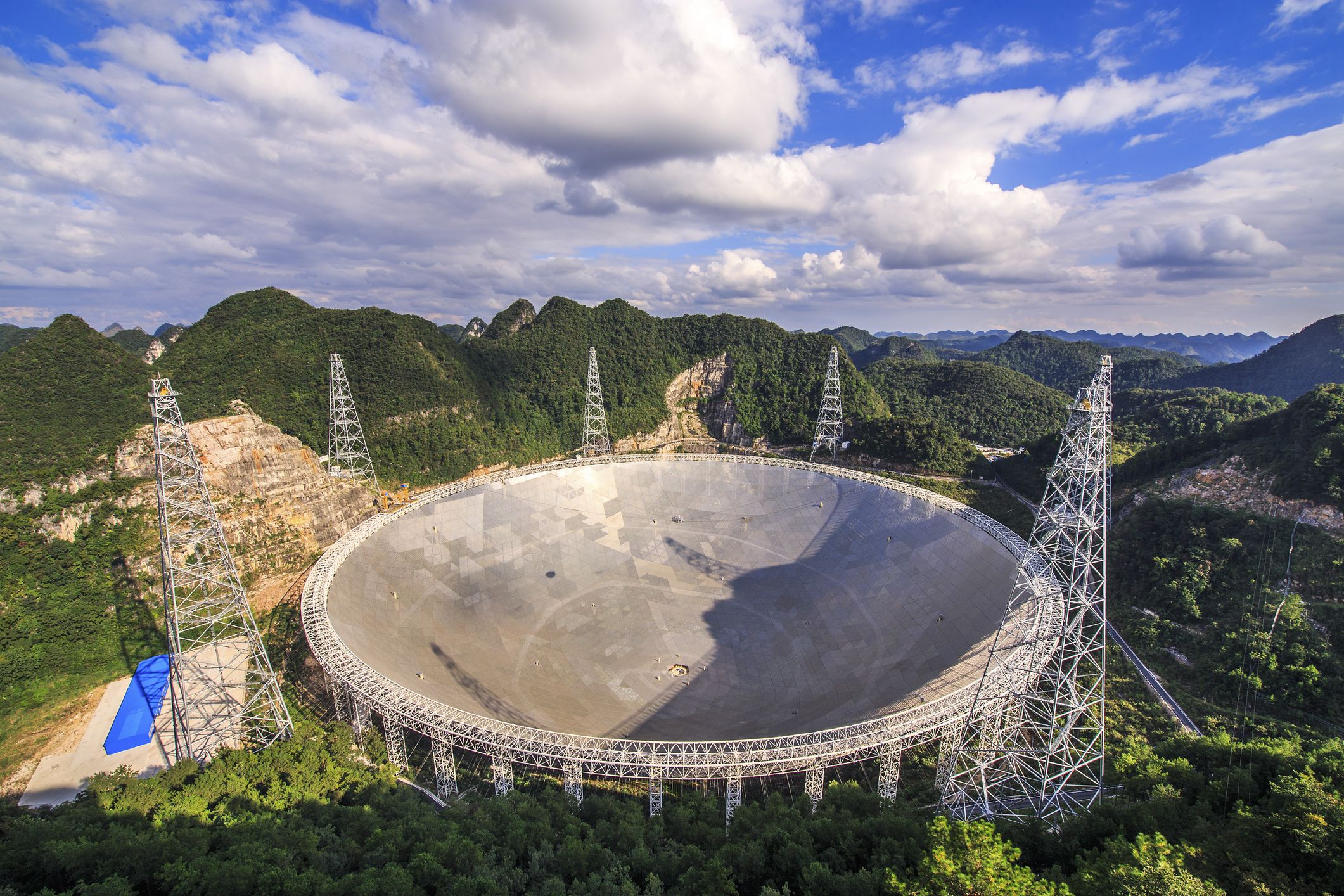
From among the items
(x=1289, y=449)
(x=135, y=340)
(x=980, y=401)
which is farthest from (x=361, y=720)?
(x=135, y=340)

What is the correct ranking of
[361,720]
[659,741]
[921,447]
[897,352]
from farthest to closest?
[897,352] < [921,447] < [361,720] < [659,741]

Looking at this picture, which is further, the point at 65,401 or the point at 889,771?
the point at 65,401

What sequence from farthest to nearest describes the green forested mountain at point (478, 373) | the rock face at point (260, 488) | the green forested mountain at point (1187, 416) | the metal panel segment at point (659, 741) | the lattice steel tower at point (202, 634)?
the green forested mountain at point (1187, 416)
the green forested mountain at point (478, 373)
the rock face at point (260, 488)
the lattice steel tower at point (202, 634)
the metal panel segment at point (659, 741)

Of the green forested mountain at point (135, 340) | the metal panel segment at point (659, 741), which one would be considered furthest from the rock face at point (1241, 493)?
the green forested mountain at point (135, 340)

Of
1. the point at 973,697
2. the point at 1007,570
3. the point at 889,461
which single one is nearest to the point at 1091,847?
the point at 973,697

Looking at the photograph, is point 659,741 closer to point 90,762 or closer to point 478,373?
point 90,762

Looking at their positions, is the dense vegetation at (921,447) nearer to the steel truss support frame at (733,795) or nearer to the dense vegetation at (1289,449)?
the dense vegetation at (1289,449)
